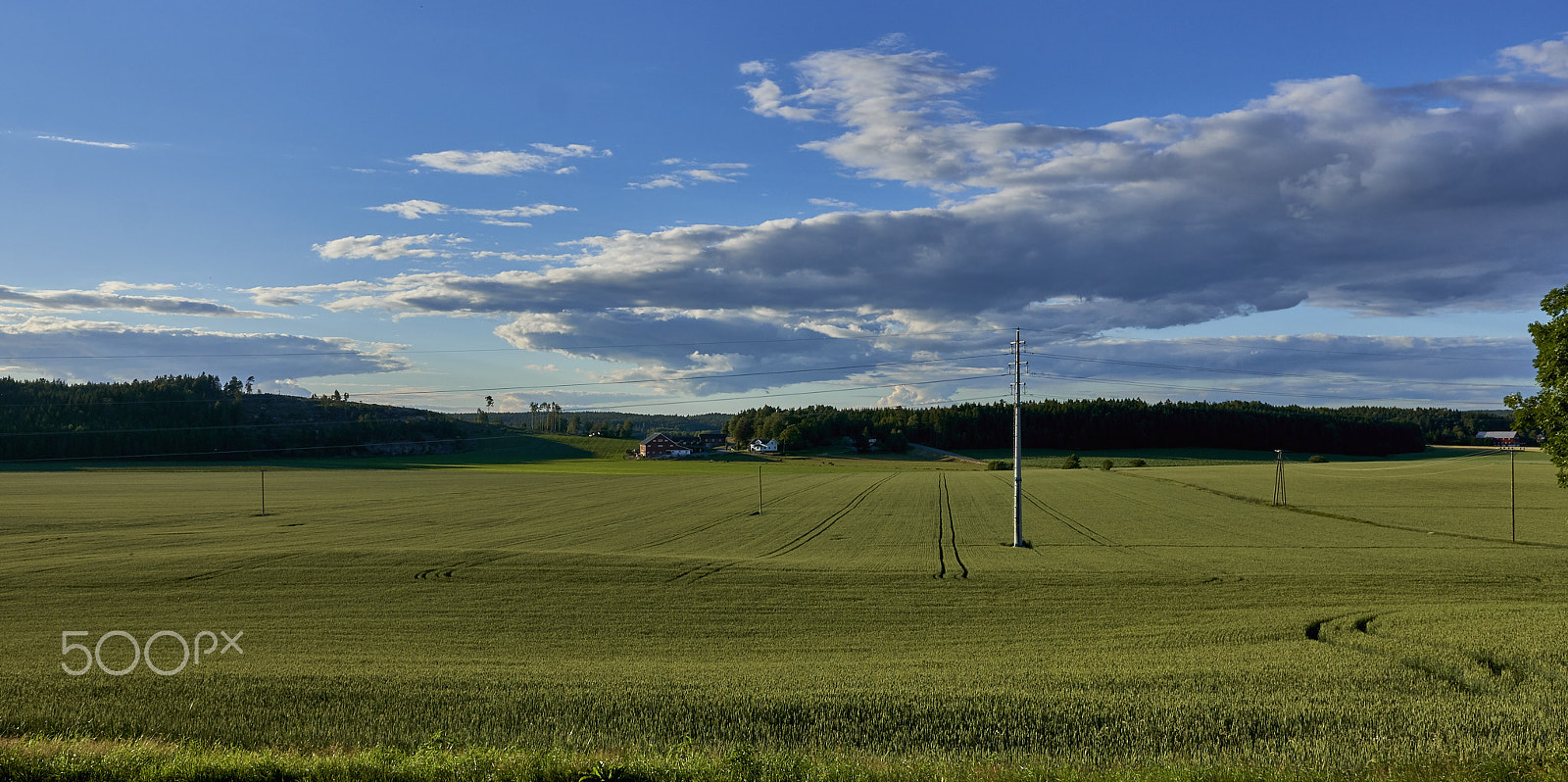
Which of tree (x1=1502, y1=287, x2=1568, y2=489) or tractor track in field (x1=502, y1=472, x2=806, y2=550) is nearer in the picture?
tree (x1=1502, y1=287, x2=1568, y2=489)

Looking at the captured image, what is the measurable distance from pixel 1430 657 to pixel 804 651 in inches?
475

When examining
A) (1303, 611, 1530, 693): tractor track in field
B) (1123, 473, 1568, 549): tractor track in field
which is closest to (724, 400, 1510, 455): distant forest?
(1123, 473, 1568, 549): tractor track in field

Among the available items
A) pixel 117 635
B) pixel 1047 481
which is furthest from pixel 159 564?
pixel 1047 481

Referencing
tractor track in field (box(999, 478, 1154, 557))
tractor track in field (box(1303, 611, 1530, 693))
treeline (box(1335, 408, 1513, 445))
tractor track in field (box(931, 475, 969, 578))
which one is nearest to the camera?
tractor track in field (box(1303, 611, 1530, 693))

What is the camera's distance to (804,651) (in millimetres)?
17594

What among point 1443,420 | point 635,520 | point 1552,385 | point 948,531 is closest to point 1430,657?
point 1552,385

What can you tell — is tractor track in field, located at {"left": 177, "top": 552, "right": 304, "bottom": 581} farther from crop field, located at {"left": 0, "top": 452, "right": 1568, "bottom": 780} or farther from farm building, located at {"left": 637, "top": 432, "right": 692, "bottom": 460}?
farm building, located at {"left": 637, "top": 432, "right": 692, "bottom": 460}

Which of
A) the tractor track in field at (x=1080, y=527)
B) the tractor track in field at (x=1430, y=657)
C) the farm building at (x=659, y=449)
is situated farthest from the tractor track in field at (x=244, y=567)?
the farm building at (x=659, y=449)

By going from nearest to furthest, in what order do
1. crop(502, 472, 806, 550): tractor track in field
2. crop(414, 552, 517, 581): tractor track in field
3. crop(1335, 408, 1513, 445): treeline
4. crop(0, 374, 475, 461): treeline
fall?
crop(414, 552, 517, 581): tractor track in field → crop(502, 472, 806, 550): tractor track in field → crop(0, 374, 475, 461): treeline → crop(1335, 408, 1513, 445): treeline

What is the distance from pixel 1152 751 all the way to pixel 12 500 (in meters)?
83.6

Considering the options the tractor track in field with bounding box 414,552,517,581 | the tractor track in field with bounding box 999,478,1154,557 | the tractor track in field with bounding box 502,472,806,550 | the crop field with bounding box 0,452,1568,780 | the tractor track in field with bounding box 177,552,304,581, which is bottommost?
the tractor track in field with bounding box 502,472,806,550

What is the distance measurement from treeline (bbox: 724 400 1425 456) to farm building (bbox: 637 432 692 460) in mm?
22487

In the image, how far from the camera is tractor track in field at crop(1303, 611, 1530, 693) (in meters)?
14.0

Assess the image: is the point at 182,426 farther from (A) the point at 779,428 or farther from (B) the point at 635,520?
(B) the point at 635,520
